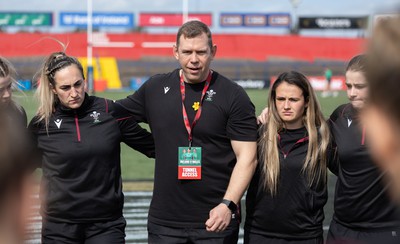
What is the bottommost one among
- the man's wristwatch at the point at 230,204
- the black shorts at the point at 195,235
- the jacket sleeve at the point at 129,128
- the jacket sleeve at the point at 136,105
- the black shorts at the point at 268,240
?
the black shorts at the point at 268,240

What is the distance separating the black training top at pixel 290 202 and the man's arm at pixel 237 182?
169mm

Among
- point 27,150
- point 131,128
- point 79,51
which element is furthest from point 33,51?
point 27,150

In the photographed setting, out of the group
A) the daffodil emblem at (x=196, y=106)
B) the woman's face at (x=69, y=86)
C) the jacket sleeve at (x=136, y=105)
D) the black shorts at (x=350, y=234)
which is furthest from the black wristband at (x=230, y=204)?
the woman's face at (x=69, y=86)

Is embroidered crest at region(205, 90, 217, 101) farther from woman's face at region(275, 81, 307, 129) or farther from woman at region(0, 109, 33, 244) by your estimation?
woman at region(0, 109, 33, 244)

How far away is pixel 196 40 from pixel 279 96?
0.68 meters

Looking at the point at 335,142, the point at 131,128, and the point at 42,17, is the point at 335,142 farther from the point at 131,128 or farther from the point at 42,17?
the point at 42,17

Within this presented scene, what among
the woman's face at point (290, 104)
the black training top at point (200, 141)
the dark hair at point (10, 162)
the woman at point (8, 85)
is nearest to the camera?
the dark hair at point (10, 162)

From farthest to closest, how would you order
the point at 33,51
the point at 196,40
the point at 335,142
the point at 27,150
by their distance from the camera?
the point at 33,51 < the point at 335,142 < the point at 196,40 < the point at 27,150

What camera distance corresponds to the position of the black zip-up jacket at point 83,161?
4.03m

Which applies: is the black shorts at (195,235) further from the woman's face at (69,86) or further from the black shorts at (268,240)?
the woman's face at (69,86)

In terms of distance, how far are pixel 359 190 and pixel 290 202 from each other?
0.42 metres

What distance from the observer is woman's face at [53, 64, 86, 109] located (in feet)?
13.4

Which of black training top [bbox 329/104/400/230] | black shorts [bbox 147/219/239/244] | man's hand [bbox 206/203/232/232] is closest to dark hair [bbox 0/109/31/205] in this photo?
man's hand [bbox 206/203/232/232]

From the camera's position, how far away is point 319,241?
4.12 m
